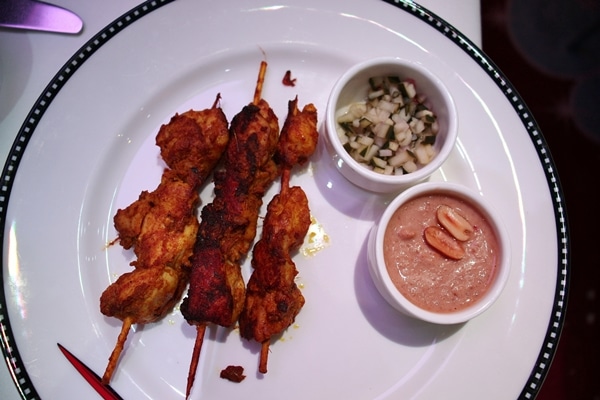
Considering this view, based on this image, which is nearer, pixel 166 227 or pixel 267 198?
pixel 166 227

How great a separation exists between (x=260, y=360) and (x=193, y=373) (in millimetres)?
375

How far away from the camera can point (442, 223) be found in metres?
2.63

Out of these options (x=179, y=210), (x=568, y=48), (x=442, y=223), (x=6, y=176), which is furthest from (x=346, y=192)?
(x=568, y=48)

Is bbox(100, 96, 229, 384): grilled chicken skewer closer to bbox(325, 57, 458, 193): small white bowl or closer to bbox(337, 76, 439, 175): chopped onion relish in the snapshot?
bbox(325, 57, 458, 193): small white bowl

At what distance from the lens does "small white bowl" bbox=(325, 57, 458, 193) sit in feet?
8.85

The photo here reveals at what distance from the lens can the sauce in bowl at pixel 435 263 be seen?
2574 millimetres

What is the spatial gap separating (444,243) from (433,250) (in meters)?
0.07

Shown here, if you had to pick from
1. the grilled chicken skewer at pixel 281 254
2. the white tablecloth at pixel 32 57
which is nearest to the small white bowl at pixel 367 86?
the grilled chicken skewer at pixel 281 254

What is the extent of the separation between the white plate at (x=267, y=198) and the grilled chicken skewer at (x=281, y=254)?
0.90ft

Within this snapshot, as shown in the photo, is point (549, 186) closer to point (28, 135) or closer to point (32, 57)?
point (28, 135)

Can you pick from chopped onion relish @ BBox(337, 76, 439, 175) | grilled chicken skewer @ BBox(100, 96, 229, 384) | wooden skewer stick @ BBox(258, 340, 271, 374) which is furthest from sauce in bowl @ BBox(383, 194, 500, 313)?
grilled chicken skewer @ BBox(100, 96, 229, 384)

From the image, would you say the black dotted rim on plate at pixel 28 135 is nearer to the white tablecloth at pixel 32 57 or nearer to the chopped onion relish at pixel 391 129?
the white tablecloth at pixel 32 57

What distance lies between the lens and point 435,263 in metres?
2.57

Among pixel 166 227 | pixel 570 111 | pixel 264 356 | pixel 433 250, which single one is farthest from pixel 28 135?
pixel 570 111
